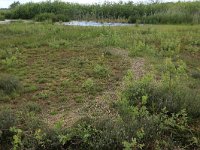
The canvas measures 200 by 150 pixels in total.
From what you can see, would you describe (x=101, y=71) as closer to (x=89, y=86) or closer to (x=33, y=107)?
(x=89, y=86)

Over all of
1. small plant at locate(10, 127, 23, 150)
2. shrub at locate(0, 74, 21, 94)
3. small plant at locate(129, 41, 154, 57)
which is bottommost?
small plant at locate(10, 127, 23, 150)

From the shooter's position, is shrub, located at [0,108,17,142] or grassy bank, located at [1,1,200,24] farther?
grassy bank, located at [1,1,200,24]

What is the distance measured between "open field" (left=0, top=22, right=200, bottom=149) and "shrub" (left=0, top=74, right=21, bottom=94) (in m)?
0.01

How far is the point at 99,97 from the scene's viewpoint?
220 inches

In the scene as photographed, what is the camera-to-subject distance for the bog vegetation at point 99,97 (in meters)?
4.31

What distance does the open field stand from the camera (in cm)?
431

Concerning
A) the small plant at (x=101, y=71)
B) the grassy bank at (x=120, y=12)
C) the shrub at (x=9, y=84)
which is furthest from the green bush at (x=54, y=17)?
the shrub at (x=9, y=84)

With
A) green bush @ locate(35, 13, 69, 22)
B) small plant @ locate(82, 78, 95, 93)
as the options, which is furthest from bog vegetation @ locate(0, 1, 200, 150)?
green bush @ locate(35, 13, 69, 22)

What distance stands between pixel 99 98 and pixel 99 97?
6 cm

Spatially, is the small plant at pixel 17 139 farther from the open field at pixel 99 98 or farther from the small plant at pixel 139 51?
the small plant at pixel 139 51

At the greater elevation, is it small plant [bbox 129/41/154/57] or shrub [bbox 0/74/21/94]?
small plant [bbox 129/41/154/57]

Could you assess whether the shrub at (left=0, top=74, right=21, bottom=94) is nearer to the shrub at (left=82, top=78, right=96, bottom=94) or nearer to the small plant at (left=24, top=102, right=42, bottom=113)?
the small plant at (left=24, top=102, right=42, bottom=113)

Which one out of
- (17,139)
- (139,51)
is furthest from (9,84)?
(139,51)

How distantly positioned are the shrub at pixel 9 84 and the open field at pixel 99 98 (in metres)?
0.01
